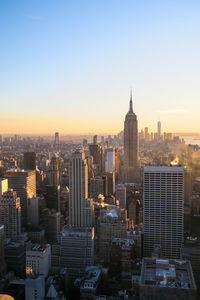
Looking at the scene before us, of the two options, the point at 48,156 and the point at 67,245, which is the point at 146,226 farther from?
the point at 48,156

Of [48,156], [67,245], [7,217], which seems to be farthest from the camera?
[48,156]

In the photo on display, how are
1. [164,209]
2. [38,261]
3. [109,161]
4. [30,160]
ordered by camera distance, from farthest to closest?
[109,161] < [30,160] < [164,209] < [38,261]

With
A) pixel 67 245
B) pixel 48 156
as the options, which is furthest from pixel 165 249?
pixel 48 156

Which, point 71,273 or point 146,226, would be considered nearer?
point 71,273

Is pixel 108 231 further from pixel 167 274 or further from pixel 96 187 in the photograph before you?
pixel 167 274

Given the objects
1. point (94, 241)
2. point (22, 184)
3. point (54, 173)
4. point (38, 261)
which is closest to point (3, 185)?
point (22, 184)

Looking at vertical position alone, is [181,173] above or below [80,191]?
above
